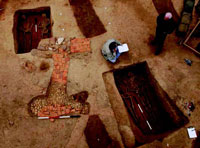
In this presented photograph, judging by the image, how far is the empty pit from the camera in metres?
4.45

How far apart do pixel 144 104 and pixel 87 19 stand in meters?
3.13

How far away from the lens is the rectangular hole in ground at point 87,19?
5273mm

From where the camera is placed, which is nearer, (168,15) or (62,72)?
(168,15)

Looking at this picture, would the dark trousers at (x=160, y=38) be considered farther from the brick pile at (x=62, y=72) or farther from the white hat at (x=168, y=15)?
the brick pile at (x=62, y=72)

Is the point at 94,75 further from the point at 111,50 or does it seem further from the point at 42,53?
the point at 42,53

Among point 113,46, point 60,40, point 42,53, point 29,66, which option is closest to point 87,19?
point 60,40

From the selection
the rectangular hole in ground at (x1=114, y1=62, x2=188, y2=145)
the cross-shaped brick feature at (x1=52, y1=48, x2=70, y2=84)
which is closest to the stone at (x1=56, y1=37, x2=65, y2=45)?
the cross-shaped brick feature at (x1=52, y1=48, x2=70, y2=84)

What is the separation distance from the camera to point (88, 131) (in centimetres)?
431

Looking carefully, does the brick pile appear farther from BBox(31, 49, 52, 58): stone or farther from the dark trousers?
the dark trousers

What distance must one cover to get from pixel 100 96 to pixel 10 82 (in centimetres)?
247

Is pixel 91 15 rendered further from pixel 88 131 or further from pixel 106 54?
pixel 88 131

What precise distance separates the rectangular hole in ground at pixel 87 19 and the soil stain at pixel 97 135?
256 centimetres

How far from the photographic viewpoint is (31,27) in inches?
226

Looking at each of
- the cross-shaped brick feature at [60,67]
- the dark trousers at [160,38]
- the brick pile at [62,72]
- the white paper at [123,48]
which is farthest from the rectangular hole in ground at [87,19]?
the dark trousers at [160,38]
